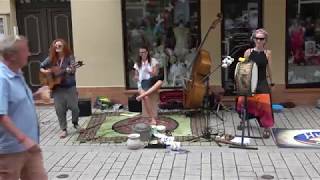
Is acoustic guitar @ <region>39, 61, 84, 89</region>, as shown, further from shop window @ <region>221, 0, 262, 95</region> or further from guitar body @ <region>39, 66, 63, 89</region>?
shop window @ <region>221, 0, 262, 95</region>

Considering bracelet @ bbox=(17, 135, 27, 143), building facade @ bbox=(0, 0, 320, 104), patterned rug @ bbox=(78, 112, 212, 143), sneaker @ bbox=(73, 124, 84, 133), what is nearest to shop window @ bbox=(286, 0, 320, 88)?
building facade @ bbox=(0, 0, 320, 104)

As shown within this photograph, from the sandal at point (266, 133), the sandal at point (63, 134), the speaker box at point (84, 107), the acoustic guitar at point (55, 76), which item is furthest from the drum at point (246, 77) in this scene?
the speaker box at point (84, 107)

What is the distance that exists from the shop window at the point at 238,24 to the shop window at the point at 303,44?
643 mm

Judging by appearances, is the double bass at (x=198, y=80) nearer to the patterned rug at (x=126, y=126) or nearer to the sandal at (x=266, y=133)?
the patterned rug at (x=126, y=126)

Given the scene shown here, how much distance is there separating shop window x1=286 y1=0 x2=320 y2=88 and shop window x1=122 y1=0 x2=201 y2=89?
1754 millimetres

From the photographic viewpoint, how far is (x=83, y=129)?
27.5 ft

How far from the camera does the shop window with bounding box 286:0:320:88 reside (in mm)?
9773

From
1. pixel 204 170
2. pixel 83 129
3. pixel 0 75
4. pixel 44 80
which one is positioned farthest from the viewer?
pixel 83 129

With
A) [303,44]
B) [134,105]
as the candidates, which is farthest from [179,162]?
[303,44]

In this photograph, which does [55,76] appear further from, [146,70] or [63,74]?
[146,70]

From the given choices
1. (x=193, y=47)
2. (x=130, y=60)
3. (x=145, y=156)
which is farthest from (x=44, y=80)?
(x=193, y=47)

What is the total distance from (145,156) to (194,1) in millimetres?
4151

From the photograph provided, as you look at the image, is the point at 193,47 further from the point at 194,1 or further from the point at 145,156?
the point at 145,156

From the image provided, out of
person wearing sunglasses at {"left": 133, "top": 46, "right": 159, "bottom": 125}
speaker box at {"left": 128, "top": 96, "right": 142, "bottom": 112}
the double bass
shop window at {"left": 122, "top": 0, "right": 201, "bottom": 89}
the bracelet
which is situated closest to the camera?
the bracelet
